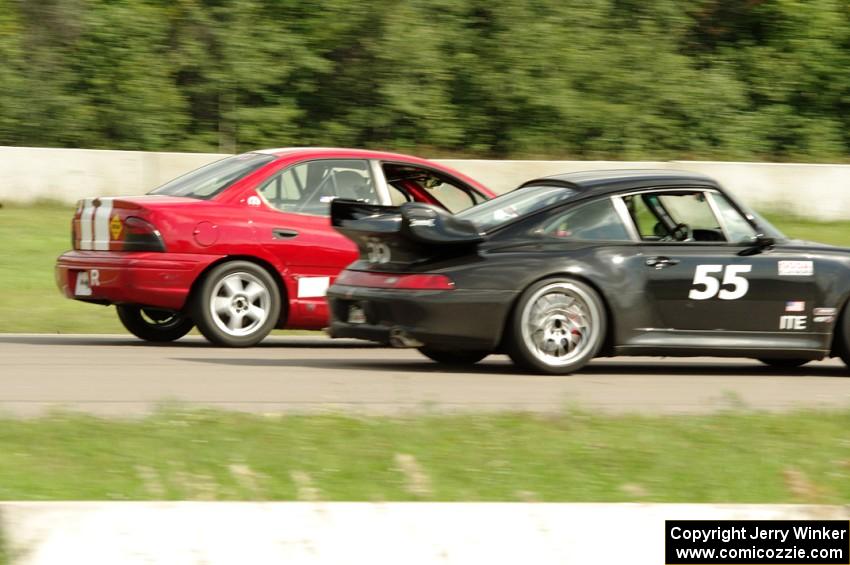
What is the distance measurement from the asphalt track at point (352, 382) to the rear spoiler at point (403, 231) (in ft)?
2.68

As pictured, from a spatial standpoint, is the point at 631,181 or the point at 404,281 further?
the point at 631,181

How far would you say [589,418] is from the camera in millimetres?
7301

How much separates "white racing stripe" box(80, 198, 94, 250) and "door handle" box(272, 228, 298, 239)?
1374 mm

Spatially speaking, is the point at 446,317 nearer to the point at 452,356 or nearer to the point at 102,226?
the point at 452,356

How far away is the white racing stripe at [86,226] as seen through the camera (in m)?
10.8

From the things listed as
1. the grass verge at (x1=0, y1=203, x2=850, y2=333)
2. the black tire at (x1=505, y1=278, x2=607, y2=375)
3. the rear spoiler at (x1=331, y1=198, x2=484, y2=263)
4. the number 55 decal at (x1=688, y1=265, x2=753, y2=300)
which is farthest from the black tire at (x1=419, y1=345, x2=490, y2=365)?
the grass verge at (x1=0, y1=203, x2=850, y2=333)

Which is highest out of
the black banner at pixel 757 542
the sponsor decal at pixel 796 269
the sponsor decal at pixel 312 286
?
the sponsor decal at pixel 796 269

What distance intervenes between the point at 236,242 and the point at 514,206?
224cm

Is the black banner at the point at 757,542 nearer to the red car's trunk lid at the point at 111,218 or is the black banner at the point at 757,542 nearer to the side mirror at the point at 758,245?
the side mirror at the point at 758,245

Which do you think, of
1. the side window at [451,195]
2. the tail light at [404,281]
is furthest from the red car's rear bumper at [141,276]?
the side window at [451,195]

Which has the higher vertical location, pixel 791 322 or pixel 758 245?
pixel 758 245

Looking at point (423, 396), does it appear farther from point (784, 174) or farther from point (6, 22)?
point (6, 22)

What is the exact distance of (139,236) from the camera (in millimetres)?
10586

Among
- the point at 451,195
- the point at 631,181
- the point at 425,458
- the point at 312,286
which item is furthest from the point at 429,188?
Result: the point at 425,458
